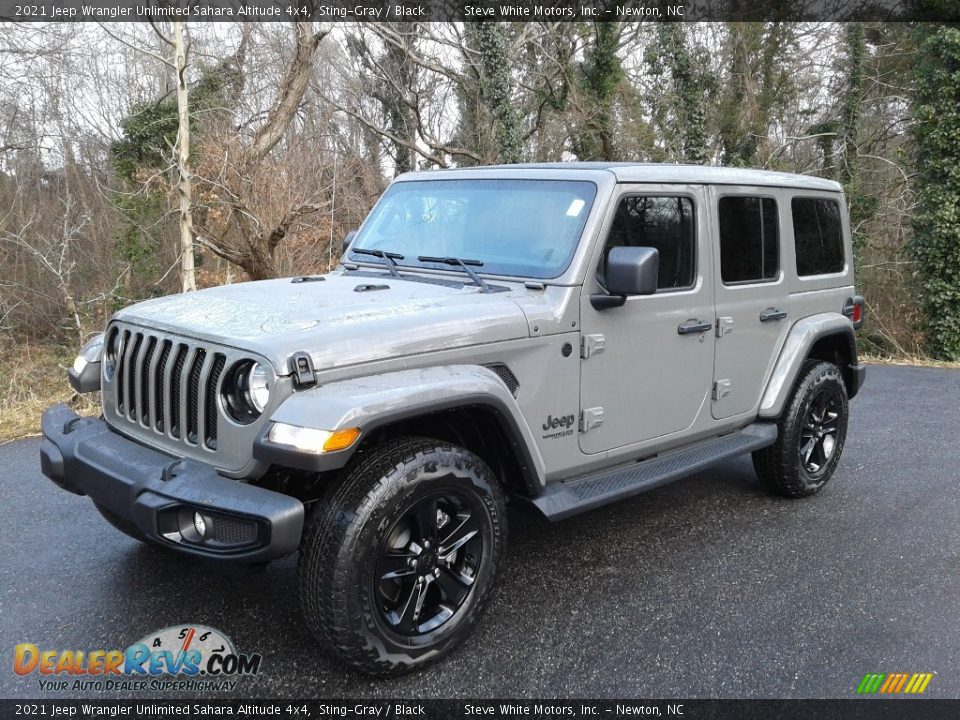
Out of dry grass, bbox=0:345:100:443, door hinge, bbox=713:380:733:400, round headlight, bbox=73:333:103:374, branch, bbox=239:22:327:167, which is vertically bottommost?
dry grass, bbox=0:345:100:443

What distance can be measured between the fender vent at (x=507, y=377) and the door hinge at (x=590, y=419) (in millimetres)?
423

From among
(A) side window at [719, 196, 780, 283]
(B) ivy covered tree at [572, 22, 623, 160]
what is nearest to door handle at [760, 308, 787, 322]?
(A) side window at [719, 196, 780, 283]

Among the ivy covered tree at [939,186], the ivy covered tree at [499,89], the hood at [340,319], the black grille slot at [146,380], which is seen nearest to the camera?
the hood at [340,319]

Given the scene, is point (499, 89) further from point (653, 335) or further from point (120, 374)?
point (120, 374)

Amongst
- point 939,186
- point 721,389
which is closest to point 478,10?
point 939,186

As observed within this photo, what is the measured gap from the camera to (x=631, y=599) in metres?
3.59

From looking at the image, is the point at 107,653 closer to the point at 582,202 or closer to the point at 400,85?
the point at 582,202

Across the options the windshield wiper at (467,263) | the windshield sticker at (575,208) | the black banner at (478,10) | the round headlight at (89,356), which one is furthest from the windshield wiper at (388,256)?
the black banner at (478,10)

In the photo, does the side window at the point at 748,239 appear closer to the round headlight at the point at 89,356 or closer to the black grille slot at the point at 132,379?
the black grille slot at the point at 132,379

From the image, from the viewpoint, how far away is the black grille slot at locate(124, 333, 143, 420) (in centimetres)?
323

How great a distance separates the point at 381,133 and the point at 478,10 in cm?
420

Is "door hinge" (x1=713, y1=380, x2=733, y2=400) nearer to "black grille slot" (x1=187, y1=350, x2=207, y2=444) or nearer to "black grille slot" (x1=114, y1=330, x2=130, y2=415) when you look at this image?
"black grille slot" (x1=187, y1=350, x2=207, y2=444)

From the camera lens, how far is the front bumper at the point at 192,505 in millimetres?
2518

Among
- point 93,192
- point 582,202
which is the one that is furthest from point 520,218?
point 93,192
